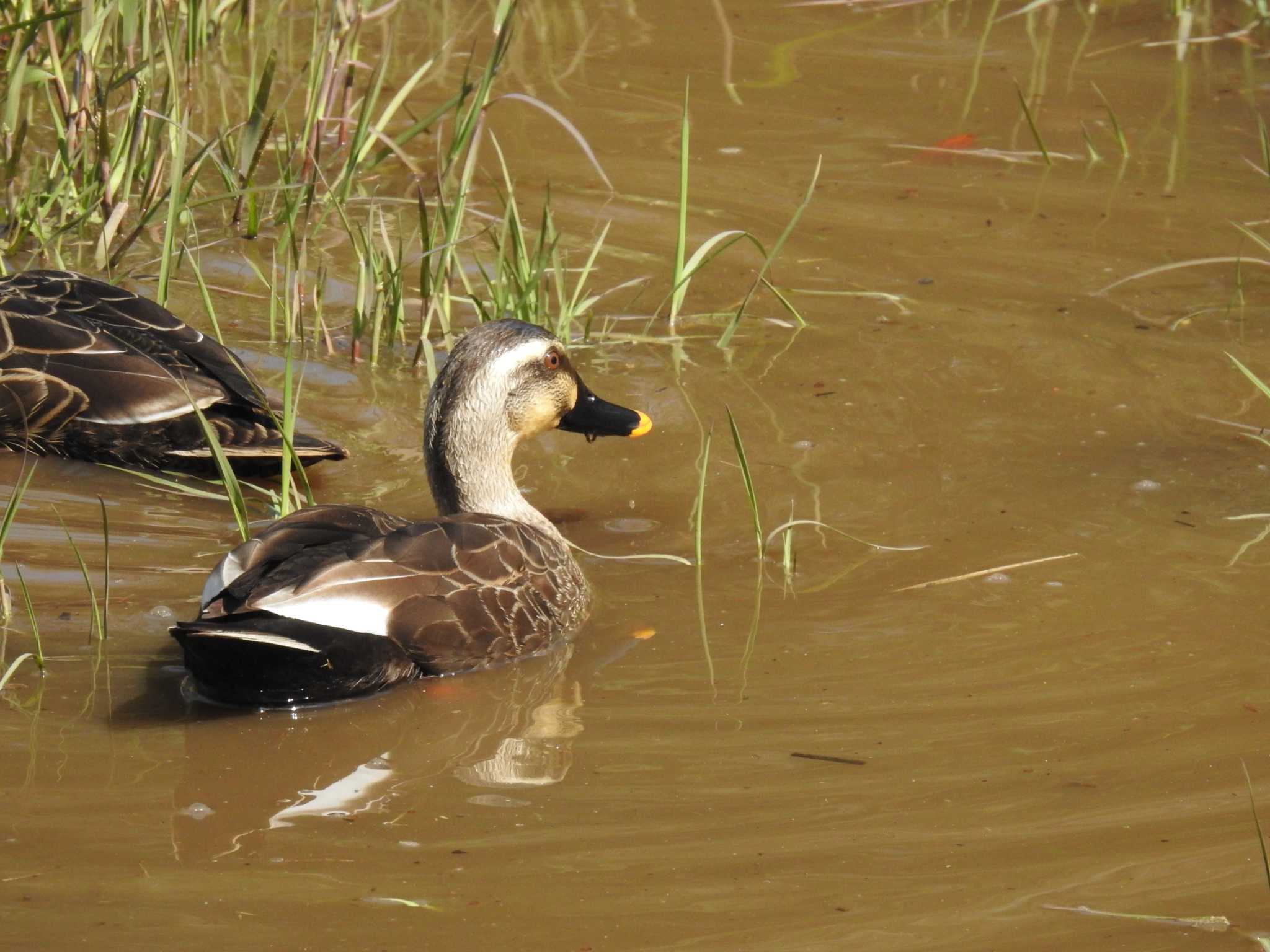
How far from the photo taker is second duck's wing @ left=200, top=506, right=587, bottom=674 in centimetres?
398

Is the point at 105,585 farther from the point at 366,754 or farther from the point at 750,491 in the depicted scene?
the point at 750,491

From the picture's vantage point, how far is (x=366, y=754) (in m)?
3.89

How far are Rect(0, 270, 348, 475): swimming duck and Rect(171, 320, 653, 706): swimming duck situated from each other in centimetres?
65

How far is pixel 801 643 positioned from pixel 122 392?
2405 millimetres

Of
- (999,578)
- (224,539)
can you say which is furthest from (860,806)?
(224,539)

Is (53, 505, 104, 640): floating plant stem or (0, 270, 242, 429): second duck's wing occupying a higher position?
(0, 270, 242, 429): second duck's wing

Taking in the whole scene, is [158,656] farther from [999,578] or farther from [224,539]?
[999,578]

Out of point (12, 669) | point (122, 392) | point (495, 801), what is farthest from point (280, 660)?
point (122, 392)

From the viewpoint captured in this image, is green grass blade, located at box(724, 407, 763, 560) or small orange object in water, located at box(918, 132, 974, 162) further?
small orange object in water, located at box(918, 132, 974, 162)

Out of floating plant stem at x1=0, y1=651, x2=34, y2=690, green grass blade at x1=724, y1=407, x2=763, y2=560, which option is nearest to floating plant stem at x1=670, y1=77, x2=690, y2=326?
green grass blade at x1=724, y1=407, x2=763, y2=560

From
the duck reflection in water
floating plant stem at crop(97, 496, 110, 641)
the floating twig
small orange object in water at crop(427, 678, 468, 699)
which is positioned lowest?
small orange object in water at crop(427, 678, 468, 699)

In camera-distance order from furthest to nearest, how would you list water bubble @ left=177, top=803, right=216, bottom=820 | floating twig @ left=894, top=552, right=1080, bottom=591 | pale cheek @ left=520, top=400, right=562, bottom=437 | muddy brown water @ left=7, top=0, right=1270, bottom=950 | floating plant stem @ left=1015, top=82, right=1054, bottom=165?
floating plant stem @ left=1015, top=82, right=1054, bottom=165, pale cheek @ left=520, top=400, right=562, bottom=437, floating twig @ left=894, top=552, right=1080, bottom=591, water bubble @ left=177, top=803, right=216, bottom=820, muddy brown water @ left=7, top=0, right=1270, bottom=950

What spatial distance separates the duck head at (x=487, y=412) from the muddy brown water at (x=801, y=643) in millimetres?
369

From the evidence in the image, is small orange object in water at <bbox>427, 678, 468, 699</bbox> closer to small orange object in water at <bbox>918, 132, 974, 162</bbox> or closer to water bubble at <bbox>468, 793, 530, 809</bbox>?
water bubble at <bbox>468, 793, 530, 809</bbox>
